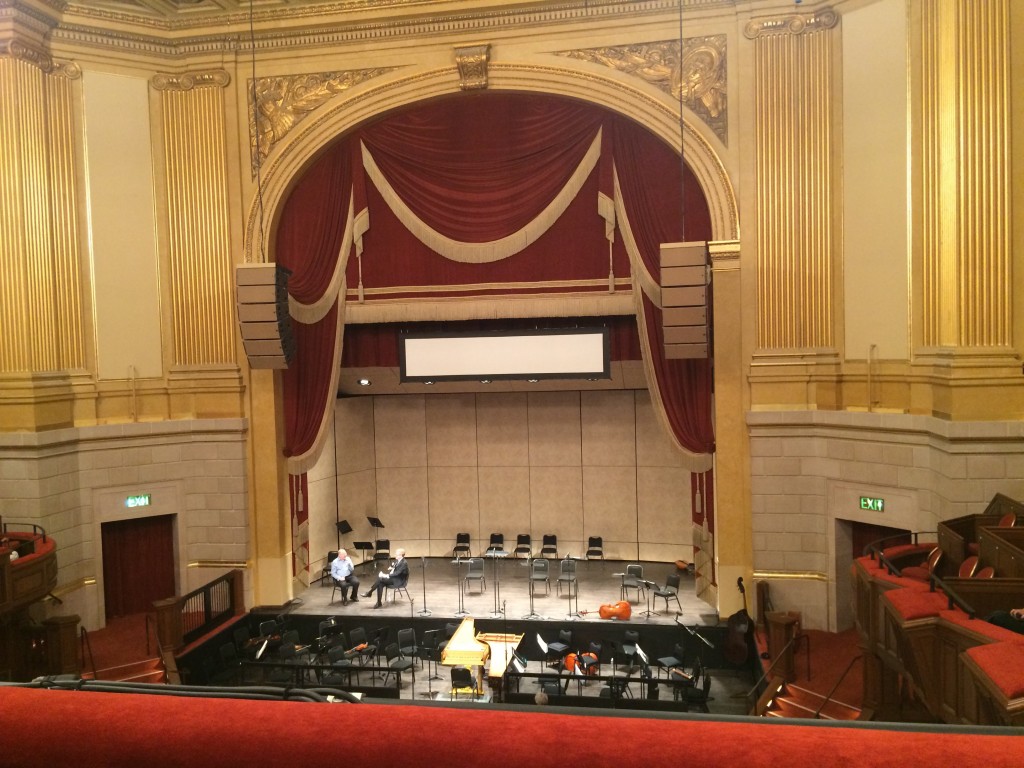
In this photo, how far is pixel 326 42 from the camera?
11.9 meters

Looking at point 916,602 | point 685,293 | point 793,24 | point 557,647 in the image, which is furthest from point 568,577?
point 793,24

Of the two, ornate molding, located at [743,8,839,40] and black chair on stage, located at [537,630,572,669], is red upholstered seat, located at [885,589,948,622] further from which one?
ornate molding, located at [743,8,839,40]

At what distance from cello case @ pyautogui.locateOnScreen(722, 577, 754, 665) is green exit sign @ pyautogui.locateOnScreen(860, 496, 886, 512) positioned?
7.11 ft

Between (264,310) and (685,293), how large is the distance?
5.72 meters

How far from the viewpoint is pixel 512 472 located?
15453 mm

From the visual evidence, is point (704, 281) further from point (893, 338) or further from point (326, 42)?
point (326, 42)

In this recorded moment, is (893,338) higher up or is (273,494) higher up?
(893,338)

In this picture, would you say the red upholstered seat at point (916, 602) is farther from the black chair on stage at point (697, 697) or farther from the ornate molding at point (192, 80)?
the ornate molding at point (192, 80)

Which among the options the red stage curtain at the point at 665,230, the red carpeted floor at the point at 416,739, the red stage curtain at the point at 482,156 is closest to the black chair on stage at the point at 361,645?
the red stage curtain at the point at 665,230

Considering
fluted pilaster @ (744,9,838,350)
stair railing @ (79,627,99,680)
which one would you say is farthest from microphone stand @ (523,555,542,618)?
stair railing @ (79,627,99,680)

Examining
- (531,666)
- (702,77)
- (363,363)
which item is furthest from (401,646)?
(702,77)

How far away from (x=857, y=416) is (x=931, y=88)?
3968 mm

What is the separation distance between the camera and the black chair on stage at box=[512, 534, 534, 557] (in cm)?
1476

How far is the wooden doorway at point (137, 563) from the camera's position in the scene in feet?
38.5
